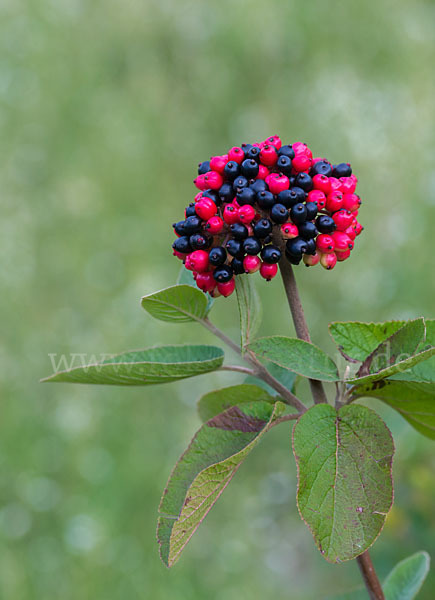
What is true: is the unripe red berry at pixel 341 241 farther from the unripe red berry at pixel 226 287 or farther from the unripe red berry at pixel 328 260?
the unripe red berry at pixel 226 287

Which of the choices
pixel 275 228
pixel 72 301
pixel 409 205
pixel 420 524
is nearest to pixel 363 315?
pixel 409 205

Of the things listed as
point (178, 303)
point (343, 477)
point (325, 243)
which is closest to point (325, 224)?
point (325, 243)

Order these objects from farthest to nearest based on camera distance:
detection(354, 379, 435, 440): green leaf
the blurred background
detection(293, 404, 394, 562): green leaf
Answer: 1. the blurred background
2. detection(354, 379, 435, 440): green leaf
3. detection(293, 404, 394, 562): green leaf

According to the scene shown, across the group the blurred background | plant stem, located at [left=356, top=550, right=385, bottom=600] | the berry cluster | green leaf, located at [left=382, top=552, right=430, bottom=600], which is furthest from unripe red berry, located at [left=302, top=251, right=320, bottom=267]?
the blurred background

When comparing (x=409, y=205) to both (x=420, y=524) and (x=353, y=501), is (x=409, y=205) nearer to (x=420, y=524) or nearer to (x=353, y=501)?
(x=420, y=524)

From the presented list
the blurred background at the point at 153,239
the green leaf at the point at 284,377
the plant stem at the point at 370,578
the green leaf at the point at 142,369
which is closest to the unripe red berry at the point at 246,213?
the green leaf at the point at 142,369

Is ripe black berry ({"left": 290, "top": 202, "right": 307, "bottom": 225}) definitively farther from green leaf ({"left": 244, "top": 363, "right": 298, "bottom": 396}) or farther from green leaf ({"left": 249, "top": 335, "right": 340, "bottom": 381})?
green leaf ({"left": 244, "top": 363, "right": 298, "bottom": 396})

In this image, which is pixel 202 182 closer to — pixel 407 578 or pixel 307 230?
pixel 307 230
